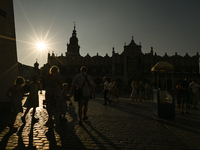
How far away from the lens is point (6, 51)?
26.3 feet

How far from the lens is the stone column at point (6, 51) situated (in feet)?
Answer: 25.0

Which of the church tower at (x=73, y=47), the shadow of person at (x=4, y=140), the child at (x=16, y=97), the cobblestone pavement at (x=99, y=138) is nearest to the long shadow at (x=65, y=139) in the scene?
the cobblestone pavement at (x=99, y=138)

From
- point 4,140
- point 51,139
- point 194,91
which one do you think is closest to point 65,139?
point 51,139

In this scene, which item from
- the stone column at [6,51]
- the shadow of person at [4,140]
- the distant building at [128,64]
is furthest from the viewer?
the distant building at [128,64]

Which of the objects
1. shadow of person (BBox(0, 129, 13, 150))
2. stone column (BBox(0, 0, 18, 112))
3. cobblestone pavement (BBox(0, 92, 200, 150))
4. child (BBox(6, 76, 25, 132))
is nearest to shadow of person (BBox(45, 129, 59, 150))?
cobblestone pavement (BBox(0, 92, 200, 150))

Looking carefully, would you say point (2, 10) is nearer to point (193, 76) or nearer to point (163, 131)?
point (163, 131)

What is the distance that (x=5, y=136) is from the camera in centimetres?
399

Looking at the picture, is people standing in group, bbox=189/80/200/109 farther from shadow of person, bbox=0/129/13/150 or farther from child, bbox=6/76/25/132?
shadow of person, bbox=0/129/13/150

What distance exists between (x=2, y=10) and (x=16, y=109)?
5725 millimetres

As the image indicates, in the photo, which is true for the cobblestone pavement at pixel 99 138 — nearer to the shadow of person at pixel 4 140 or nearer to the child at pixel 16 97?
the shadow of person at pixel 4 140

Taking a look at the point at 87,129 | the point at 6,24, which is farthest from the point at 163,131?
the point at 6,24

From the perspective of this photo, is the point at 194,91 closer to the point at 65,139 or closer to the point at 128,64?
the point at 65,139

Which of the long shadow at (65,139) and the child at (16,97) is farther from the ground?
the child at (16,97)

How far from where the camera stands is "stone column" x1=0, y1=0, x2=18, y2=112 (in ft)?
25.0
